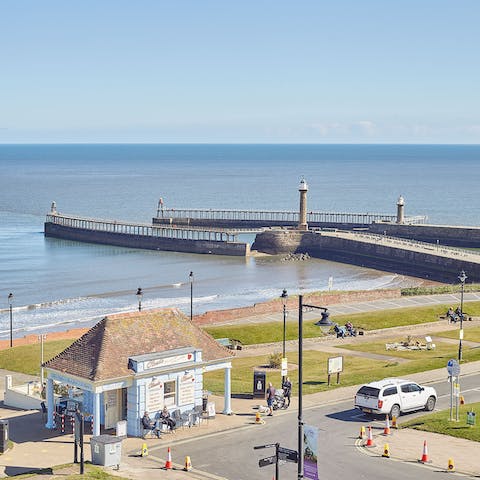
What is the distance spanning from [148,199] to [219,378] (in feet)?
508

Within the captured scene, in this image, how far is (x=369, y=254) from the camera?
100500 mm

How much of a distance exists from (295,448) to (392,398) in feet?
17.1

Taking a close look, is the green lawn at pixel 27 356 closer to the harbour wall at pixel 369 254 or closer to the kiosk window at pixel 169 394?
the kiosk window at pixel 169 394

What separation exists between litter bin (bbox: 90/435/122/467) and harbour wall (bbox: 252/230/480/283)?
6059cm

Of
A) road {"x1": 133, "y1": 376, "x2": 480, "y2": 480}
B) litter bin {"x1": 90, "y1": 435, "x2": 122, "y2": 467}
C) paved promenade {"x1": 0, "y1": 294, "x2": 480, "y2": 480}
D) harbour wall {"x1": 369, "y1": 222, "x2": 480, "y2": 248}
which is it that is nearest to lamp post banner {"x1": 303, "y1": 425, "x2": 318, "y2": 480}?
road {"x1": 133, "y1": 376, "x2": 480, "y2": 480}

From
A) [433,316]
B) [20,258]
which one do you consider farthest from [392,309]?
[20,258]

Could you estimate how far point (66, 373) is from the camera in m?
30.5

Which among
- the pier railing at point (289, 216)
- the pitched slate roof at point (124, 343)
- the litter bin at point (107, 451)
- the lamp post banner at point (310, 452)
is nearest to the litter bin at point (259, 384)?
the pitched slate roof at point (124, 343)

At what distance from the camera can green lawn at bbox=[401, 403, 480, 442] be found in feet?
98.0

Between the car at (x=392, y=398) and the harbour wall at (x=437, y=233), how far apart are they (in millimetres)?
82009

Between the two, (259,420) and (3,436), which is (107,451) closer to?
(3,436)

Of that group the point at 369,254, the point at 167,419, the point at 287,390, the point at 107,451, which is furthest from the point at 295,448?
the point at 369,254

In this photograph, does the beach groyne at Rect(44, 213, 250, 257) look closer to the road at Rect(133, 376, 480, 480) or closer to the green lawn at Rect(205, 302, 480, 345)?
the green lawn at Rect(205, 302, 480, 345)

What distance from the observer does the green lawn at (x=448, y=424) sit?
98.0 ft
